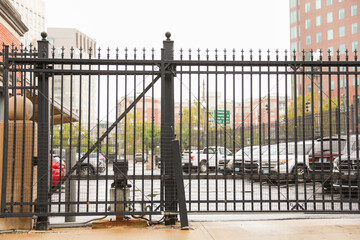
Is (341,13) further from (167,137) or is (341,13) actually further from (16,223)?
(16,223)

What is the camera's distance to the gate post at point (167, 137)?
251 inches

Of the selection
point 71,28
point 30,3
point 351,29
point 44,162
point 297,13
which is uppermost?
point 71,28

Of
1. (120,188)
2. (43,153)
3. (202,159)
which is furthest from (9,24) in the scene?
(202,159)

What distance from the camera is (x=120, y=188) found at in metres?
6.54

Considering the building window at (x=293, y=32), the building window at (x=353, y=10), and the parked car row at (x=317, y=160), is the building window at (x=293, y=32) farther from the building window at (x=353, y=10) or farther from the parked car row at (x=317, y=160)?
the parked car row at (x=317, y=160)

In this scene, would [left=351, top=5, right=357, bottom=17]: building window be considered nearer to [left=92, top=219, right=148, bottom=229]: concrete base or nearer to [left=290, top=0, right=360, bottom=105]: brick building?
[left=290, top=0, right=360, bottom=105]: brick building

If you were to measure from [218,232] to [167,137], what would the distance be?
1.83m

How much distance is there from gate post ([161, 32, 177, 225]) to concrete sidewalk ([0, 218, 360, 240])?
40 cm

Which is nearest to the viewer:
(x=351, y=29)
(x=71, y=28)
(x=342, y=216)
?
(x=342, y=216)

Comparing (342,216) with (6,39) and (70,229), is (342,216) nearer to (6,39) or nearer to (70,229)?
(70,229)

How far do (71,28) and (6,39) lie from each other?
113627 mm

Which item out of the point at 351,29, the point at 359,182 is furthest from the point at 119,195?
the point at 351,29

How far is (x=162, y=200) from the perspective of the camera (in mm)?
6305

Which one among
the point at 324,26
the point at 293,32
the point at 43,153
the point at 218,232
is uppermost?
the point at 293,32
